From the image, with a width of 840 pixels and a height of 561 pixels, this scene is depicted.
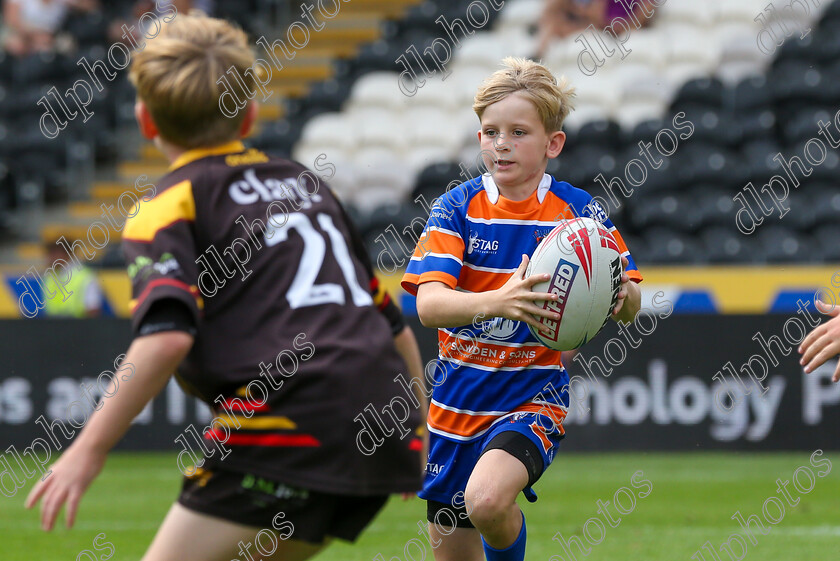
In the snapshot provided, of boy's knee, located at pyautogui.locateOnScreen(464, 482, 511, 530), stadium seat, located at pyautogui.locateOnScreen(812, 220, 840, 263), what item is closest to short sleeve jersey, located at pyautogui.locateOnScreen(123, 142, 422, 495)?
boy's knee, located at pyautogui.locateOnScreen(464, 482, 511, 530)

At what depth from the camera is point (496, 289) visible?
4.23m

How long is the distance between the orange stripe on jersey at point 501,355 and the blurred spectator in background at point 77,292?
7.87 metres

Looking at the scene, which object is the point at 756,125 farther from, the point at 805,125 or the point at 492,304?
the point at 492,304

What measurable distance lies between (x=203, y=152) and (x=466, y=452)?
1.88m

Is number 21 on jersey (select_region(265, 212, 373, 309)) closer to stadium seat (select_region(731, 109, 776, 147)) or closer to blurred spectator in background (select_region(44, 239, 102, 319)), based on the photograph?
blurred spectator in background (select_region(44, 239, 102, 319))

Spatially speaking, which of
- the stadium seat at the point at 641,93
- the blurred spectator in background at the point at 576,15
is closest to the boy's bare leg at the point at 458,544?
the stadium seat at the point at 641,93

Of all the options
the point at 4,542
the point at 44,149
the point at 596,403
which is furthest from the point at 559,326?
the point at 44,149

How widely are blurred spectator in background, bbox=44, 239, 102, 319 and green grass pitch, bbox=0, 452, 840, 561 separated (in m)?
1.75

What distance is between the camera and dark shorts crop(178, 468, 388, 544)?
280 centimetres

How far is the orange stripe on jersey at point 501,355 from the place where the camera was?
4344 millimetres

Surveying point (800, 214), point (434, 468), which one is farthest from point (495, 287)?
point (800, 214)

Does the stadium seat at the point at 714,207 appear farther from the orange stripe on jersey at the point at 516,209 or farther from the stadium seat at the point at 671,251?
the orange stripe on jersey at the point at 516,209

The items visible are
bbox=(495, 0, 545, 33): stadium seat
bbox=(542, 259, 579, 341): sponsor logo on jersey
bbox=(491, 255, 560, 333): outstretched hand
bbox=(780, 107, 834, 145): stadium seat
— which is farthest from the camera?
bbox=(495, 0, 545, 33): stadium seat

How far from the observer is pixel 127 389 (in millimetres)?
2621
